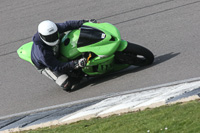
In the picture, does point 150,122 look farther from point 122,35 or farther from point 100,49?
point 122,35

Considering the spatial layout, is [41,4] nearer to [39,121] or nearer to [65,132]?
[39,121]

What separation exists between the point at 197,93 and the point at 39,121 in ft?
8.47

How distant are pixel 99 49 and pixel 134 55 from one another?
673mm

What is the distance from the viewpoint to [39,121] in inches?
274

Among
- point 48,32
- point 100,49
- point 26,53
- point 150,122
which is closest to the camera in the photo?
point 150,122

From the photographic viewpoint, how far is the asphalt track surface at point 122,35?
26.3 feet

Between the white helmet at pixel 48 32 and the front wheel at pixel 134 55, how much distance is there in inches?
47.0

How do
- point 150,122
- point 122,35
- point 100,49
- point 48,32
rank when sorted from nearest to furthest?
point 150,122 < point 48,32 < point 100,49 < point 122,35

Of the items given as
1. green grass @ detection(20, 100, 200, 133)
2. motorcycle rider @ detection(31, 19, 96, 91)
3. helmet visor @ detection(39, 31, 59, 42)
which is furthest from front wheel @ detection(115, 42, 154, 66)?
green grass @ detection(20, 100, 200, 133)

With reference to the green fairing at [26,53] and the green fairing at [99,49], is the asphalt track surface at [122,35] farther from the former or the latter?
the green fairing at [26,53]

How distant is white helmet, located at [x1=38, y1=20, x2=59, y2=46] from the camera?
779 centimetres

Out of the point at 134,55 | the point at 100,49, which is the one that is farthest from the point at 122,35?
the point at 100,49

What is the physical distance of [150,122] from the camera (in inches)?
211

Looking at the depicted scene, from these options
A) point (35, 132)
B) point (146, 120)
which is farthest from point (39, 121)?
point (146, 120)
